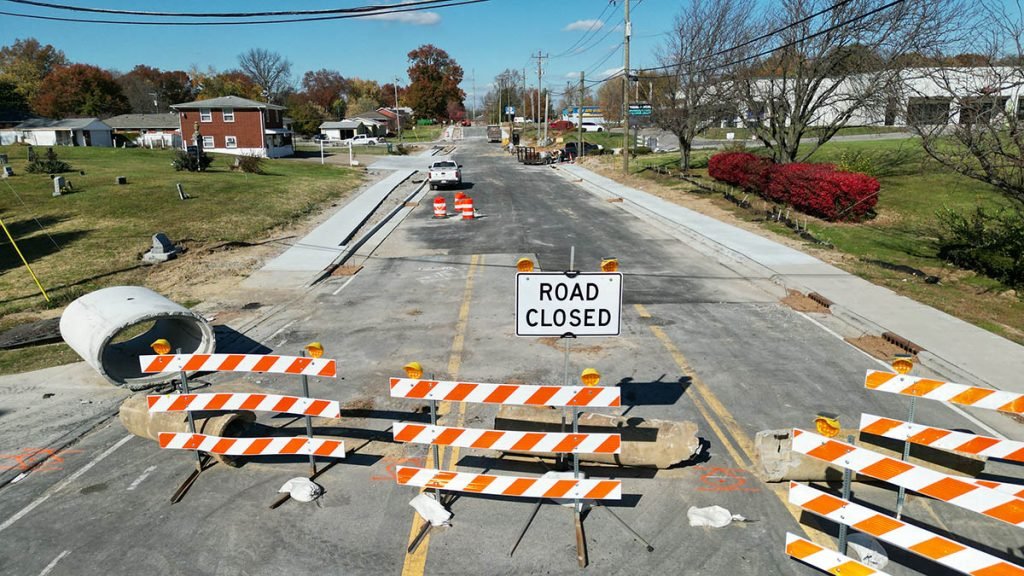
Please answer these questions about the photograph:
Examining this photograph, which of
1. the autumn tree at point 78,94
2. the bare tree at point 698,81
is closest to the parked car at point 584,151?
the bare tree at point 698,81

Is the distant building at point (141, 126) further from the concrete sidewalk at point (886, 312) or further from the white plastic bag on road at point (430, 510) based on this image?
the white plastic bag on road at point (430, 510)

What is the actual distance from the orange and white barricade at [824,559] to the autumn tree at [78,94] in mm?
111987

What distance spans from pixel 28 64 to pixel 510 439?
135832 mm

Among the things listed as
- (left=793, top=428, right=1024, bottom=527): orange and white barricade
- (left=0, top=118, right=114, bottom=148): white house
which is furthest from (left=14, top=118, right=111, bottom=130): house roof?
(left=793, top=428, right=1024, bottom=527): orange and white barricade

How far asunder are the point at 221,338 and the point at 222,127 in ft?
181

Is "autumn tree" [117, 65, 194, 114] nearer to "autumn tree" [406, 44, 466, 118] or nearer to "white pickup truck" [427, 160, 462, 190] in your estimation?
"autumn tree" [406, 44, 466, 118]

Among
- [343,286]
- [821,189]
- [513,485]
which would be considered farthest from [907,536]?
[821,189]

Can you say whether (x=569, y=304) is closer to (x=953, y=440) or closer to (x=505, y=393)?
(x=505, y=393)

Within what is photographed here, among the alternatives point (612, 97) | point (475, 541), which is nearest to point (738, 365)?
point (475, 541)

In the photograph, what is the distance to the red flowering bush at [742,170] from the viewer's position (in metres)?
28.2

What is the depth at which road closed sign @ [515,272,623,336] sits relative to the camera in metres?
6.88

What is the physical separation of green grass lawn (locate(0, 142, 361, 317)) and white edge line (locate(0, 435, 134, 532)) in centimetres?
835

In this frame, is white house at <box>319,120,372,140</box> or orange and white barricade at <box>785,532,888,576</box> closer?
orange and white barricade at <box>785,532,888,576</box>

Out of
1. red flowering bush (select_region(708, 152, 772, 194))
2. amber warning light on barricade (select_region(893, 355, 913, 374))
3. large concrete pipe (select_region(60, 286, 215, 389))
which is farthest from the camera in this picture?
red flowering bush (select_region(708, 152, 772, 194))
